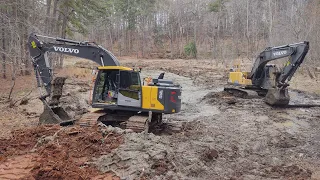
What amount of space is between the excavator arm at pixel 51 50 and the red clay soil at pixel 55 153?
231 cm

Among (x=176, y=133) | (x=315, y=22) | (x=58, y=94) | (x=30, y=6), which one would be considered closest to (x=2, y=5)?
(x=30, y=6)

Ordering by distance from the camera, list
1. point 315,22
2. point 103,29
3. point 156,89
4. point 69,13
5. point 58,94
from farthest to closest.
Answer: point 103,29 < point 69,13 < point 315,22 < point 58,94 < point 156,89

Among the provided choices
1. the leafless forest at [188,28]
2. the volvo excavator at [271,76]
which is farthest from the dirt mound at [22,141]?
the leafless forest at [188,28]

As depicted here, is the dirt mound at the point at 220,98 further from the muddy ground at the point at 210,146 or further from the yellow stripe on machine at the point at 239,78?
the yellow stripe on machine at the point at 239,78

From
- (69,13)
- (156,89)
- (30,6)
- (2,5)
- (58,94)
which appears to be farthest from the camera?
(69,13)

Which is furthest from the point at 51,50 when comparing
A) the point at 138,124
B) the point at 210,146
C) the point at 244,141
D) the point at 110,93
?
the point at 244,141

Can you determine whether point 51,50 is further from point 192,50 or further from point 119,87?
point 192,50

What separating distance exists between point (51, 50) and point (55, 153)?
15.2ft

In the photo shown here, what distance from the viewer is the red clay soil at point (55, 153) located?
20.0 feet

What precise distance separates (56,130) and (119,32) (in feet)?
187

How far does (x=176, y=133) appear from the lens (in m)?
10.8

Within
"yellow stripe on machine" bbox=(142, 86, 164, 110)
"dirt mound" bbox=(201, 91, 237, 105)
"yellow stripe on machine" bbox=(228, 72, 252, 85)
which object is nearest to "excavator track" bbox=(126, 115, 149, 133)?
"yellow stripe on machine" bbox=(142, 86, 164, 110)

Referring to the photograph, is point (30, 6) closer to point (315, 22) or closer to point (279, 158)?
point (279, 158)

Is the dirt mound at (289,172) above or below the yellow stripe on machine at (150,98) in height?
below
